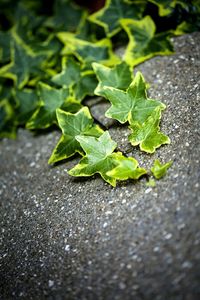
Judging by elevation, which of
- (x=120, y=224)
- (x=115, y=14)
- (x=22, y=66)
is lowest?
(x=120, y=224)

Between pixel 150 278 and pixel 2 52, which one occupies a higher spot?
pixel 2 52

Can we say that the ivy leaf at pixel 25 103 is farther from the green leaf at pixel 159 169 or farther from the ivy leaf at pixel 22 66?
the green leaf at pixel 159 169

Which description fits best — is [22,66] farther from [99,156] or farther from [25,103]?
[99,156]

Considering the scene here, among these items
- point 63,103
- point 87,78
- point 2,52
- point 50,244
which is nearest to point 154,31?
point 87,78

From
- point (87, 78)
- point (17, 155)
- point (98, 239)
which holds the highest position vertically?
point (87, 78)

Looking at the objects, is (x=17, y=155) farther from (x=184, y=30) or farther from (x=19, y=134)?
(x=184, y=30)

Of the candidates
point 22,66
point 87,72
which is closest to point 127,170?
point 87,72
